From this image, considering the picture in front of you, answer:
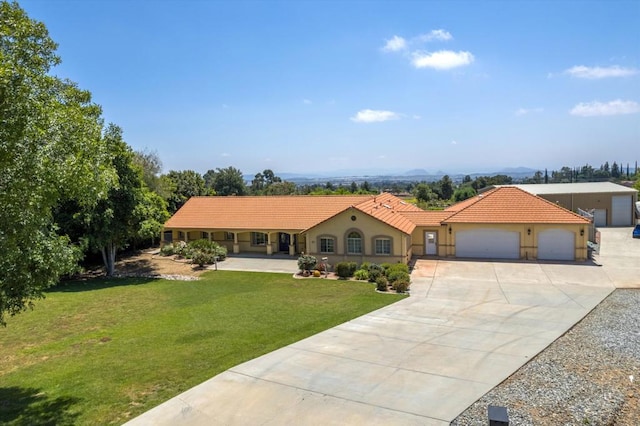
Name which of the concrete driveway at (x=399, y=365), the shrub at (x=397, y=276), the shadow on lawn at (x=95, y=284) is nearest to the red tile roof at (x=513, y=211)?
the concrete driveway at (x=399, y=365)

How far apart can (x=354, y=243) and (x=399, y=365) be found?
665 inches

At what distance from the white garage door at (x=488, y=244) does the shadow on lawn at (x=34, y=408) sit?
25476mm

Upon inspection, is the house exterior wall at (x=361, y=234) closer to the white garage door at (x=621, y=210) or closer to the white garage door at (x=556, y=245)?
the white garage door at (x=556, y=245)

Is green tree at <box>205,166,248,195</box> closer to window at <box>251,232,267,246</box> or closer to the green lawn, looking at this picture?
window at <box>251,232,267,246</box>

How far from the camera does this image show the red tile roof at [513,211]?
1139 inches

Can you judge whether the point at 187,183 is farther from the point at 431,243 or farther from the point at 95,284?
the point at 431,243

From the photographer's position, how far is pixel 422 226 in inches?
1243

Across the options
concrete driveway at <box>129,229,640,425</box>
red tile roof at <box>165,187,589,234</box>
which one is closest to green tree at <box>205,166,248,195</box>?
red tile roof at <box>165,187,589,234</box>

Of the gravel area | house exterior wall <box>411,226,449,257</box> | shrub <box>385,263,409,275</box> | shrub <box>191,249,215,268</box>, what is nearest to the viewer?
the gravel area

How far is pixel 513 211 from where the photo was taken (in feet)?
98.6

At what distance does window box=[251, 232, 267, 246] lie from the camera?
1427 inches

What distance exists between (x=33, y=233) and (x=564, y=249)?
96.0 ft

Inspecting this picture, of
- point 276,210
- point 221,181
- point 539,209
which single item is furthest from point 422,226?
point 221,181

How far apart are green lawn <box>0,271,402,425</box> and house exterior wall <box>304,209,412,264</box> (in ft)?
12.7
